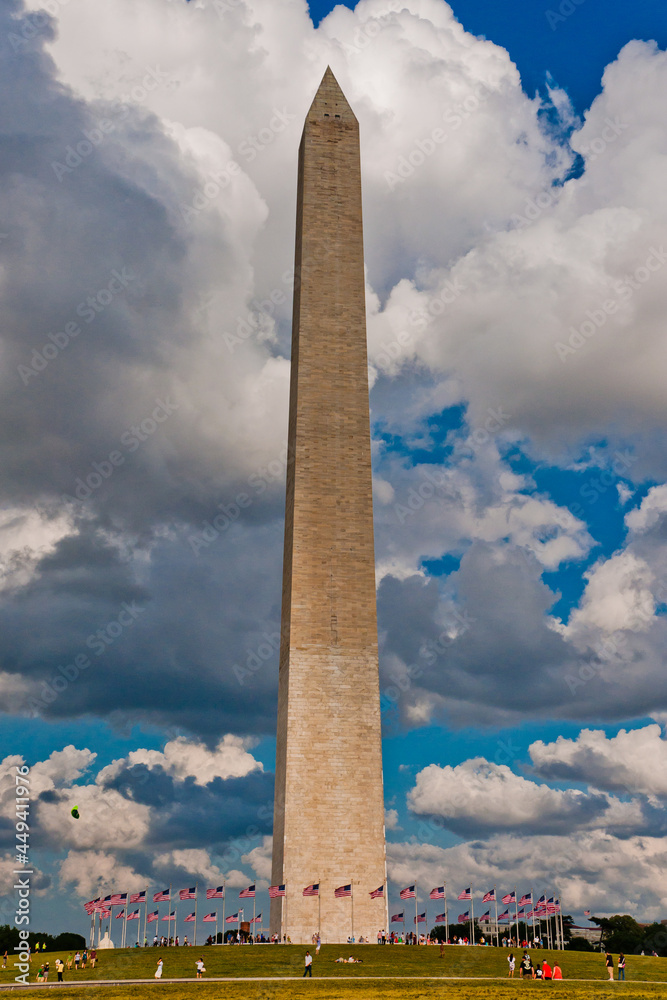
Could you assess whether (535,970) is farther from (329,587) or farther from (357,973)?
(329,587)

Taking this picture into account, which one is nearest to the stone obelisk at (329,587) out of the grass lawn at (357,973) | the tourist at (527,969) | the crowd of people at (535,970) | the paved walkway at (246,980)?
the grass lawn at (357,973)

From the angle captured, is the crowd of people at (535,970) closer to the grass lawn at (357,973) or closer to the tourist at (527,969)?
the tourist at (527,969)

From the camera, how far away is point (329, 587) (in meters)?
48.2

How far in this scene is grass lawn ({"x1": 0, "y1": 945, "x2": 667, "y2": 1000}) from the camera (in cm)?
2633

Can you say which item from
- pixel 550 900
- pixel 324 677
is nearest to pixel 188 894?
pixel 324 677

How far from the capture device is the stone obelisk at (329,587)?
4406cm

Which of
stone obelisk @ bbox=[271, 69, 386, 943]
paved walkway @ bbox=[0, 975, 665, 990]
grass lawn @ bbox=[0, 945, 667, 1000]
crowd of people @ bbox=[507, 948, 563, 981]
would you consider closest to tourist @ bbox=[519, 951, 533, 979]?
crowd of people @ bbox=[507, 948, 563, 981]

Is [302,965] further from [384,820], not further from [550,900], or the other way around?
[550,900]

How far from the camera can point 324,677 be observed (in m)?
46.8

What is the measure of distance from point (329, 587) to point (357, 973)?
19386mm

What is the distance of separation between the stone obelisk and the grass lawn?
435 cm

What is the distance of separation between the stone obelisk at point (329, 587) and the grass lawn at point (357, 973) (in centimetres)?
435

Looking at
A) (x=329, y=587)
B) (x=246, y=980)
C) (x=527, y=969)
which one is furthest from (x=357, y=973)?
(x=329, y=587)

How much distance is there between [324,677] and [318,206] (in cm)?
2550
